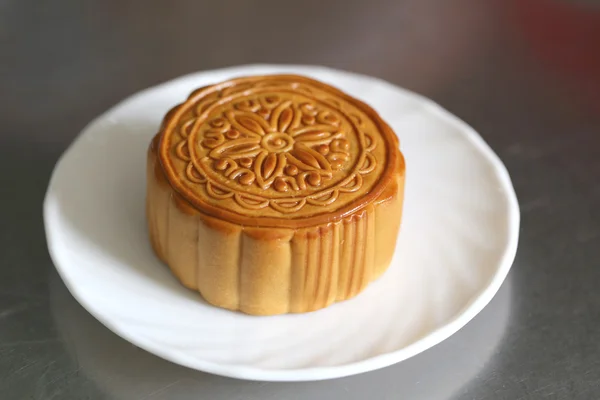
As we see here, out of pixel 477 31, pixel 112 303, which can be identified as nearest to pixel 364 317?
pixel 112 303

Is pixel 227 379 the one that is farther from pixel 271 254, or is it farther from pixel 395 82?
pixel 395 82

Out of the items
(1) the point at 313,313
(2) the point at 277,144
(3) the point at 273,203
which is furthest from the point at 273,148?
(1) the point at 313,313

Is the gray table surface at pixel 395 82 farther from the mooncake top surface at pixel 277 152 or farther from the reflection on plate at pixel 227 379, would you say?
the mooncake top surface at pixel 277 152

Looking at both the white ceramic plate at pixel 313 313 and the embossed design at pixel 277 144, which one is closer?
the white ceramic plate at pixel 313 313

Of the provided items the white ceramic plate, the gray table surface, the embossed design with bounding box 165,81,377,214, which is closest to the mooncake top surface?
the embossed design with bounding box 165,81,377,214

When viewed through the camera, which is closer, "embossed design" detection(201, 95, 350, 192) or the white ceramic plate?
the white ceramic plate

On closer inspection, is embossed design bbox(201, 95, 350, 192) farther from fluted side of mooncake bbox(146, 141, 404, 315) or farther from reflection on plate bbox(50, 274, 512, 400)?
reflection on plate bbox(50, 274, 512, 400)

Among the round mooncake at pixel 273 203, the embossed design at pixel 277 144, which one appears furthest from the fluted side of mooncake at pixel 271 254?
the embossed design at pixel 277 144
